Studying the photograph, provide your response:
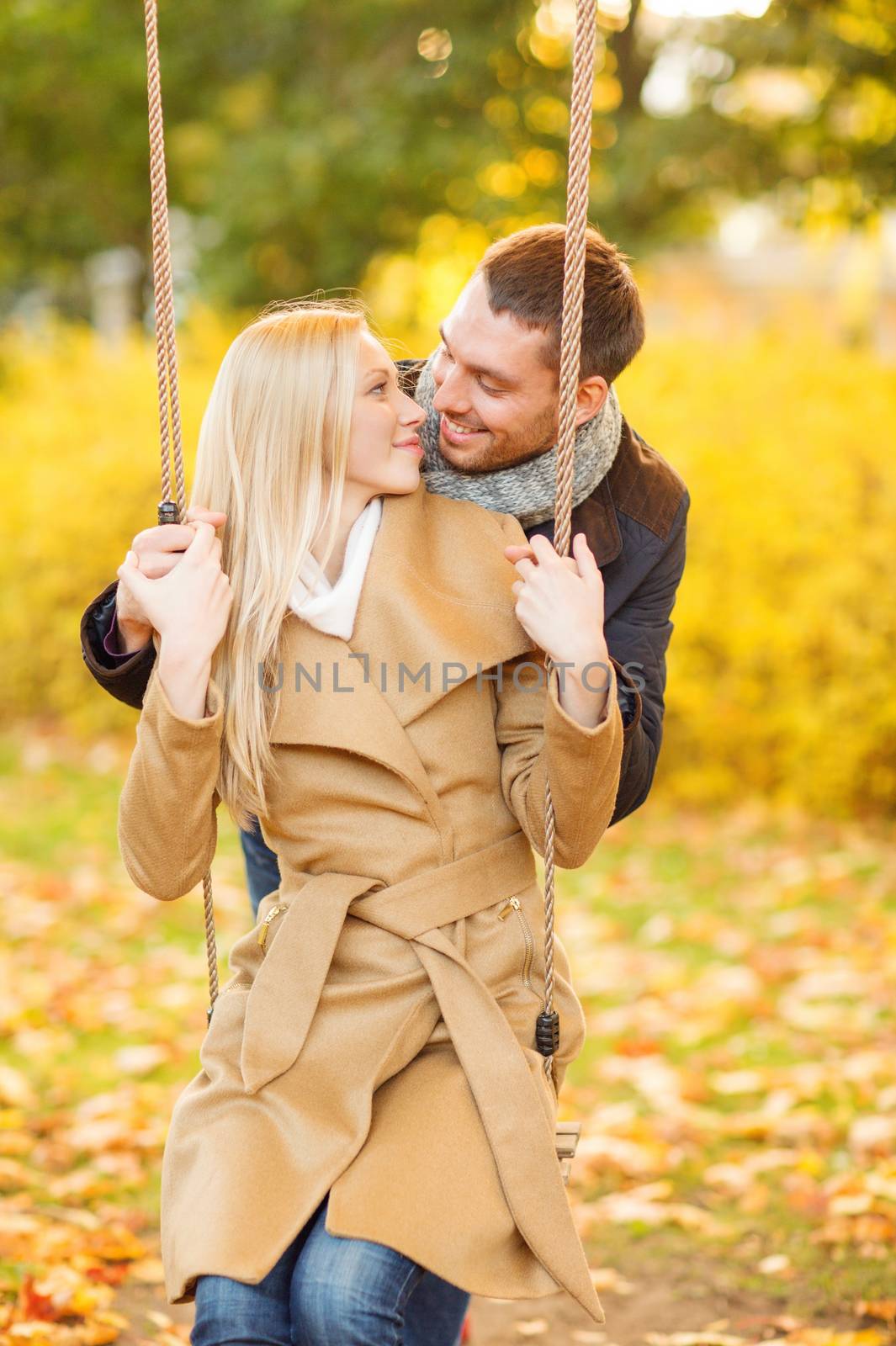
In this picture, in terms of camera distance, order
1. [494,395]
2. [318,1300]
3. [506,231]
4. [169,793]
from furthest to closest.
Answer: [506,231] < [494,395] < [169,793] < [318,1300]

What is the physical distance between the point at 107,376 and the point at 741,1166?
667 cm

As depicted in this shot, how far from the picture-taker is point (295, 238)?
11586 mm

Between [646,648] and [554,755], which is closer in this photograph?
[554,755]

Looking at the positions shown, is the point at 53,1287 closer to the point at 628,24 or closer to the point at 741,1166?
the point at 741,1166

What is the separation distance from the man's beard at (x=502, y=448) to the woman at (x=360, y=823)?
0.18m

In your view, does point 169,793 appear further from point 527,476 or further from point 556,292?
point 556,292

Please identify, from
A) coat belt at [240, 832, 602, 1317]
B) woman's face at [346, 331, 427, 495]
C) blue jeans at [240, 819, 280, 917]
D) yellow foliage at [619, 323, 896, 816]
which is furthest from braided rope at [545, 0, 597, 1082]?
yellow foliage at [619, 323, 896, 816]

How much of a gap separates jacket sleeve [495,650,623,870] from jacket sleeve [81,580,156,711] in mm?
549

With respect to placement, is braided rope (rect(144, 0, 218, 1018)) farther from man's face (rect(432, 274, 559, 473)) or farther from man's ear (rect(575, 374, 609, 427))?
man's ear (rect(575, 374, 609, 427))

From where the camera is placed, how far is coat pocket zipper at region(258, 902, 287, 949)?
2.12 m

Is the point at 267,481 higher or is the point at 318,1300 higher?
the point at 267,481

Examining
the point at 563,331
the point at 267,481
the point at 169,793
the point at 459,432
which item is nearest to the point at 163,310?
the point at 267,481

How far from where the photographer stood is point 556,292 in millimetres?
2389

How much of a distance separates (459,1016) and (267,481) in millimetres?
815
